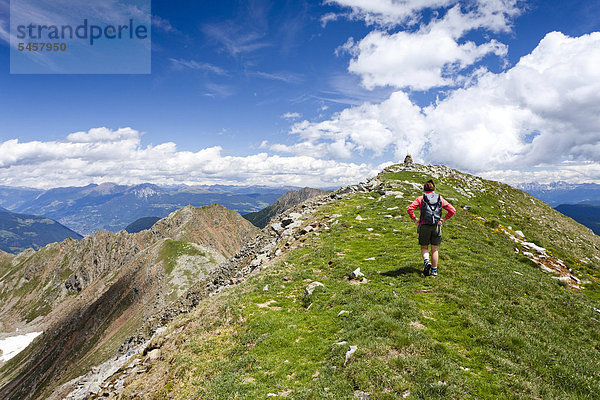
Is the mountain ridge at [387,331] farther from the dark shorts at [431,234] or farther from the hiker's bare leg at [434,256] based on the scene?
the dark shorts at [431,234]

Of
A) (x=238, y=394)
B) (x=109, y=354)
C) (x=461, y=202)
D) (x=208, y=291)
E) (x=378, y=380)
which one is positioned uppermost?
(x=461, y=202)

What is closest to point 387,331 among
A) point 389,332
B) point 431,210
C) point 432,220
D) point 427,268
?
point 389,332

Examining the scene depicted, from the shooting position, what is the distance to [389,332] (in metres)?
10.9

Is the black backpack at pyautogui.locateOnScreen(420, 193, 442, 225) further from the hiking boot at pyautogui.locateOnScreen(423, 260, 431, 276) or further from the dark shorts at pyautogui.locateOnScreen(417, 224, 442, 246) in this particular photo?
the hiking boot at pyautogui.locateOnScreen(423, 260, 431, 276)

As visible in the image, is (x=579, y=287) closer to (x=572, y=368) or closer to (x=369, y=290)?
(x=572, y=368)

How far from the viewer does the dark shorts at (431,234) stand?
15617 mm

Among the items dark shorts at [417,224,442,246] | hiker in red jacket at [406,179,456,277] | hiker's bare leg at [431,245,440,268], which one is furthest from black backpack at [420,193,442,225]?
hiker's bare leg at [431,245,440,268]

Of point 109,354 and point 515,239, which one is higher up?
point 515,239

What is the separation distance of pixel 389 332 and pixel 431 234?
23.9 ft

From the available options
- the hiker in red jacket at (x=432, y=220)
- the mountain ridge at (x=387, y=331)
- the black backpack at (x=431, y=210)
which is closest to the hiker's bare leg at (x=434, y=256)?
the hiker in red jacket at (x=432, y=220)

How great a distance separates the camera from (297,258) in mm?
23453

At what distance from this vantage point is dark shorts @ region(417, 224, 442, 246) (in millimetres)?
15617

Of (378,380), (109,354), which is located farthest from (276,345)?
(109,354)

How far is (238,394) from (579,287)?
24976 millimetres
